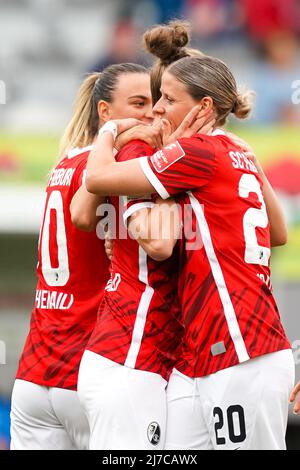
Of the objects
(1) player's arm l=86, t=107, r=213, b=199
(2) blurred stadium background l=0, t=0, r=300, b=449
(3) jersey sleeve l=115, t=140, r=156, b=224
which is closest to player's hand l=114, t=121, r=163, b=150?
(3) jersey sleeve l=115, t=140, r=156, b=224

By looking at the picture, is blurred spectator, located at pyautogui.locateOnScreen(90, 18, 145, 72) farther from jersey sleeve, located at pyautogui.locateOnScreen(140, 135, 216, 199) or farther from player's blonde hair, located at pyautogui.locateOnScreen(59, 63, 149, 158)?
jersey sleeve, located at pyautogui.locateOnScreen(140, 135, 216, 199)

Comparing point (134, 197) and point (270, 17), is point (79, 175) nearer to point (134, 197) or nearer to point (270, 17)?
point (134, 197)

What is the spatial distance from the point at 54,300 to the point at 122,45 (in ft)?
26.9

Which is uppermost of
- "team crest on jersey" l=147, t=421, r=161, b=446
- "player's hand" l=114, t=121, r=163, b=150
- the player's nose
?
the player's nose

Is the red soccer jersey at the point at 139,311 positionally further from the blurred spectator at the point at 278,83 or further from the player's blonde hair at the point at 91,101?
the blurred spectator at the point at 278,83

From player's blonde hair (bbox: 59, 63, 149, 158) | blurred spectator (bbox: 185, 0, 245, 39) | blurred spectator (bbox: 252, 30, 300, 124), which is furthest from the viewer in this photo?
blurred spectator (bbox: 185, 0, 245, 39)

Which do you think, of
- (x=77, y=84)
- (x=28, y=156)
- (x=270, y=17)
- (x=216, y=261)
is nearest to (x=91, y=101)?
(x=216, y=261)

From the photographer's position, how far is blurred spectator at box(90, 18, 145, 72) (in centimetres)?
1152

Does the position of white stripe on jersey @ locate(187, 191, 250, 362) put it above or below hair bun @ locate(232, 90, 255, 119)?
below

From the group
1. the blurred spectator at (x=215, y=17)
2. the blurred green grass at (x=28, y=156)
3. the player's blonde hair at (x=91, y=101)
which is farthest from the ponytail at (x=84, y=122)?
the blurred spectator at (x=215, y=17)

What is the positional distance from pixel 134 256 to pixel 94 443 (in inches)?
28.8

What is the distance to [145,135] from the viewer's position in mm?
3850

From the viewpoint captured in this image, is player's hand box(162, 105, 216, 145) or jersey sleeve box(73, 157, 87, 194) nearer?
player's hand box(162, 105, 216, 145)

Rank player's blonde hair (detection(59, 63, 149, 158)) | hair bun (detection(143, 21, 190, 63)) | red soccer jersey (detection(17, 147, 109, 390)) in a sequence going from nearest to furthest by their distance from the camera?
hair bun (detection(143, 21, 190, 63))
red soccer jersey (detection(17, 147, 109, 390))
player's blonde hair (detection(59, 63, 149, 158))
